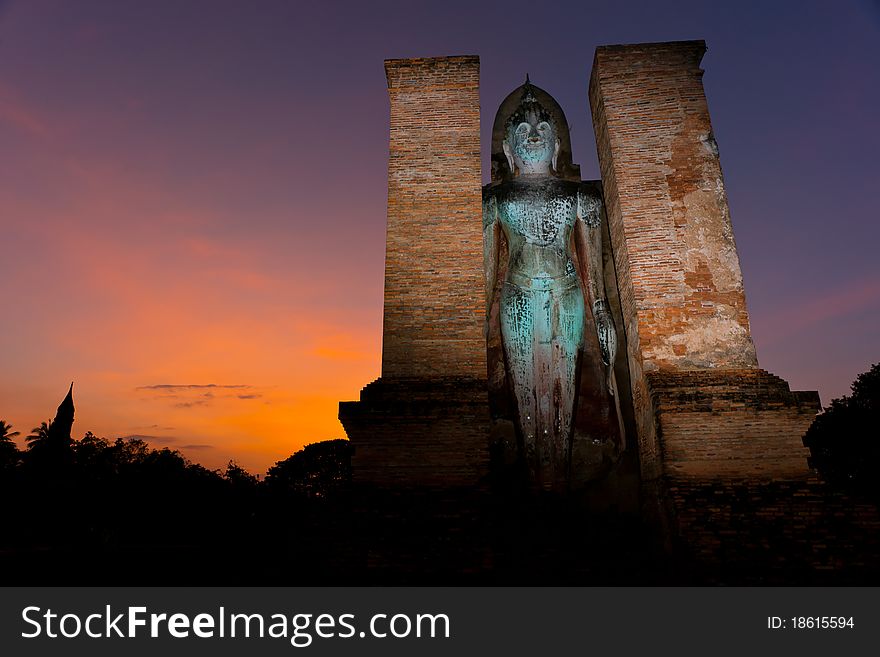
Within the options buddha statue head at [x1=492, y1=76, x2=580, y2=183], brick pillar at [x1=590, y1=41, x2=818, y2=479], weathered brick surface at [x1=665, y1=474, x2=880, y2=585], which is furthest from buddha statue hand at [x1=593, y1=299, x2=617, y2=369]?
buddha statue head at [x1=492, y1=76, x2=580, y2=183]

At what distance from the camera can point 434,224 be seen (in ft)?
22.6

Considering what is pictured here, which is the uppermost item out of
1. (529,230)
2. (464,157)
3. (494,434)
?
(464,157)

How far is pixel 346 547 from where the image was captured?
5.33 meters

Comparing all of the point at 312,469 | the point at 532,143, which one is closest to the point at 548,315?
the point at 532,143

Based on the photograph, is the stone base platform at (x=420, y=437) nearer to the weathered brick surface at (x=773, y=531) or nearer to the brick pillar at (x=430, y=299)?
the brick pillar at (x=430, y=299)

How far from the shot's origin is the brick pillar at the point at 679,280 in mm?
5812

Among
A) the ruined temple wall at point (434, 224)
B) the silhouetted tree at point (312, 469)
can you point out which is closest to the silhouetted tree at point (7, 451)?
the silhouetted tree at point (312, 469)

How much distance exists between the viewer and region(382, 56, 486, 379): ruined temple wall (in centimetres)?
632

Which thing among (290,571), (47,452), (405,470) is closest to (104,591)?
(290,571)

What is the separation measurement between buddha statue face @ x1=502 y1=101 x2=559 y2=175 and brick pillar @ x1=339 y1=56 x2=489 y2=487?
37.8 inches

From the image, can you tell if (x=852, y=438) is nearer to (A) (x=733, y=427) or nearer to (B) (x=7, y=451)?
(A) (x=733, y=427)

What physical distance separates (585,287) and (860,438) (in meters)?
21.8

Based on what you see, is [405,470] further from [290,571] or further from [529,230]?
[529,230]

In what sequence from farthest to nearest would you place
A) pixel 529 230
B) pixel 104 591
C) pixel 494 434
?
pixel 529 230, pixel 494 434, pixel 104 591
